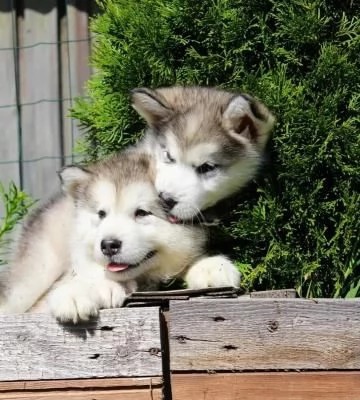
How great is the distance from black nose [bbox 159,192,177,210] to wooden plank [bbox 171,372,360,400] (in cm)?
70

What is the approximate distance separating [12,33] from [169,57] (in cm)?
213

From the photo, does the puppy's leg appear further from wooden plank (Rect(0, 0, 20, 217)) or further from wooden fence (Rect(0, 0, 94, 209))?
wooden plank (Rect(0, 0, 20, 217))

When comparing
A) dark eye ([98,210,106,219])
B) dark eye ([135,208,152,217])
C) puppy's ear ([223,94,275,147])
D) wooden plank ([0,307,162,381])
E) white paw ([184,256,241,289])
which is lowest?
wooden plank ([0,307,162,381])

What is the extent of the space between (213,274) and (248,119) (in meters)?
0.61

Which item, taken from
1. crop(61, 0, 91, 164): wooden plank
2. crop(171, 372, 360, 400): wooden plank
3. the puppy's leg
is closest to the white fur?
the puppy's leg

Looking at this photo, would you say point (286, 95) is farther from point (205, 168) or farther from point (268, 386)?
point (268, 386)

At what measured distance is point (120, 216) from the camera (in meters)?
3.07

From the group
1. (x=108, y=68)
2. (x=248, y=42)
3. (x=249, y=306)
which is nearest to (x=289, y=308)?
(x=249, y=306)

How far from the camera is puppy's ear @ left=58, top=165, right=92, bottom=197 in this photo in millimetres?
3248

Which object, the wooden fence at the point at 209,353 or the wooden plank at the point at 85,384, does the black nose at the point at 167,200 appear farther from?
the wooden plank at the point at 85,384

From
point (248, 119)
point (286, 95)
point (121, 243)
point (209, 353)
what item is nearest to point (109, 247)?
point (121, 243)

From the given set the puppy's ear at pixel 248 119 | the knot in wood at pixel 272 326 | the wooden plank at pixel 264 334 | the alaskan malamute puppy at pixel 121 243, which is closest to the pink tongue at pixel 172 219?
the alaskan malamute puppy at pixel 121 243

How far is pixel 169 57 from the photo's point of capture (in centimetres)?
324

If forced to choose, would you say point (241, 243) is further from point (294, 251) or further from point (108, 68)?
point (108, 68)
